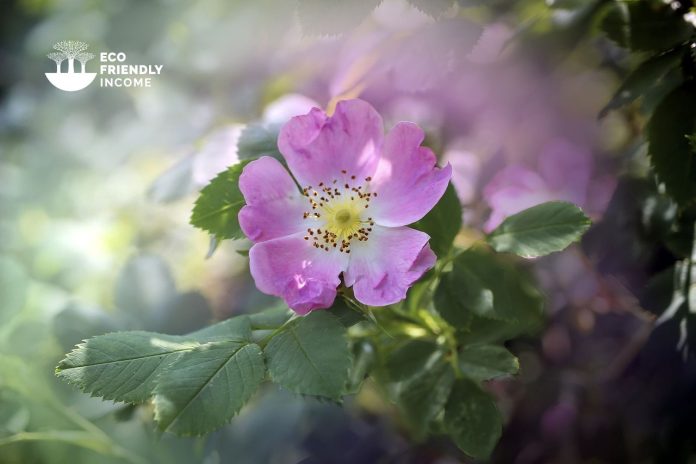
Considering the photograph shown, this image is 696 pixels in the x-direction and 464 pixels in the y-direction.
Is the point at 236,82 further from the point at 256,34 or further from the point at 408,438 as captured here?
the point at 408,438

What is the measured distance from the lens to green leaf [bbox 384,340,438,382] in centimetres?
63

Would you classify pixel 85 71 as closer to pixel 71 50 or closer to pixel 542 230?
pixel 71 50

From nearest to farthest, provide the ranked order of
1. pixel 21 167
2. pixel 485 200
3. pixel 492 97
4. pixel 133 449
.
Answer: pixel 133 449, pixel 485 200, pixel 492 97, pixel 21 167

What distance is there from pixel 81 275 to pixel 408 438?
25.6 inches

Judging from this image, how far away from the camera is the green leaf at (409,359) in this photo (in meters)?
0.63

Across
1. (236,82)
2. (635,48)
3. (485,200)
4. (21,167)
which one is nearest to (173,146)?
(236,82)

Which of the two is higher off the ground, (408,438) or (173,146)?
(173,146)

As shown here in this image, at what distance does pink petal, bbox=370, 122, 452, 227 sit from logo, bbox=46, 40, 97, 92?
474 mm

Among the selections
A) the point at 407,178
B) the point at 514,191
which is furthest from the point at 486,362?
the point at 514,191

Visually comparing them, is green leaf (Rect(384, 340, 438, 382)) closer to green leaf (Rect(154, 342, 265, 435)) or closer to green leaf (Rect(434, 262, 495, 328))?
green leaf (Rect(434, 262, 495, 328))

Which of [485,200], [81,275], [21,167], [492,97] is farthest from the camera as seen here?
[21,167]

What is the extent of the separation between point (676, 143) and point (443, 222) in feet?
0.70

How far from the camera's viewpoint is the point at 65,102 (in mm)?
1374

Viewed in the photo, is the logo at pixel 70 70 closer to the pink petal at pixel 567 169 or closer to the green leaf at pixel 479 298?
the green leaf at pixel 479 298
